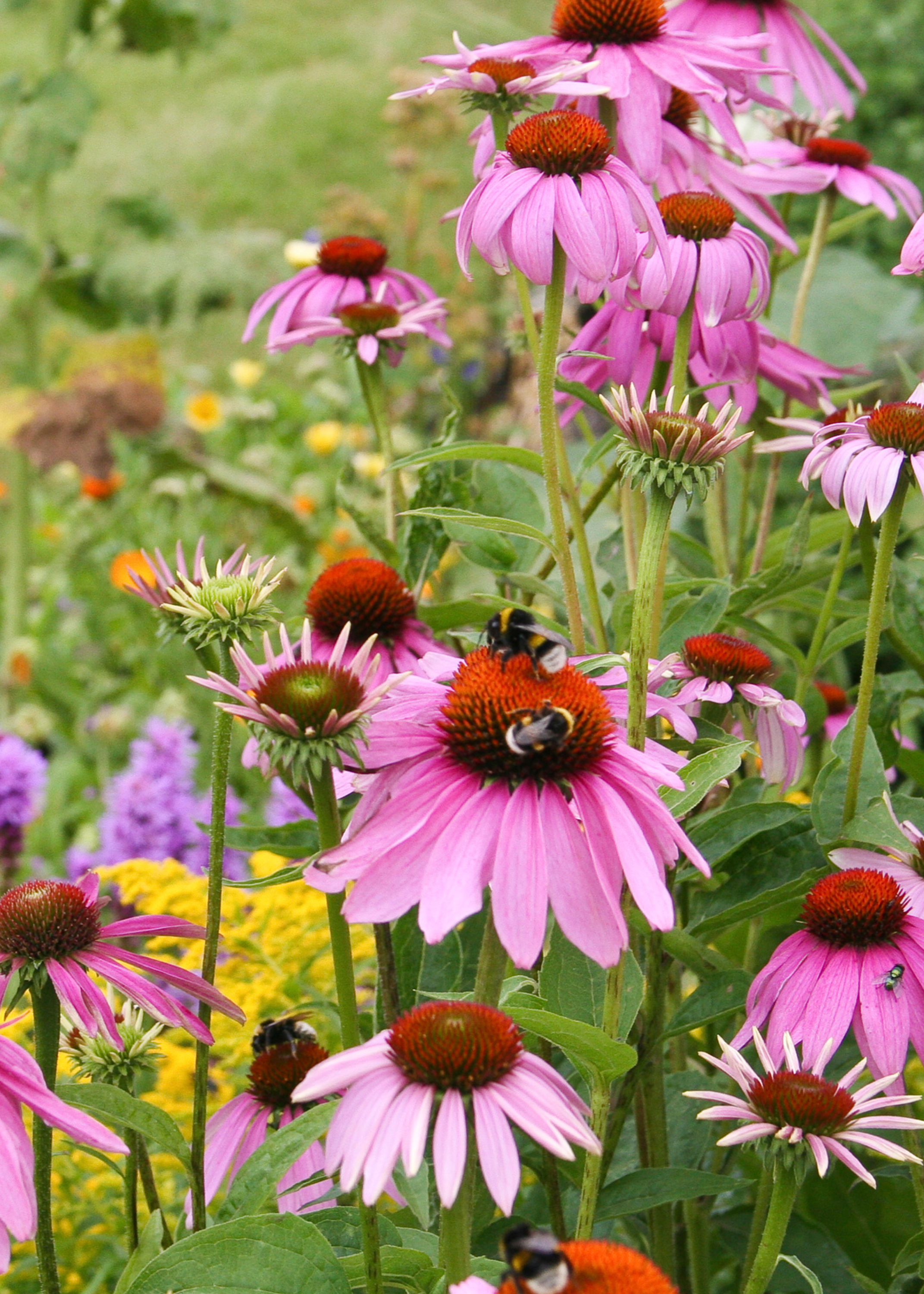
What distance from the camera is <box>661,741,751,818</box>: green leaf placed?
0.71m

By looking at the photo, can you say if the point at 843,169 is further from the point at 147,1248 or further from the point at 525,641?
the point at 147,1248

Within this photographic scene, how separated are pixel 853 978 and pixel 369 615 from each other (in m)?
0.45

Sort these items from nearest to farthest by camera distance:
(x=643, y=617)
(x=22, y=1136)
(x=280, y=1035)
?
(x=22, y=1136) < (x=643, y=617) < (x=280, y=1035)

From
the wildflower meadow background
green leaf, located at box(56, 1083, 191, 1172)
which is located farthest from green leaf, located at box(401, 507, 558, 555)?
green leaf, located at box(56, 1083, 191, 1172)

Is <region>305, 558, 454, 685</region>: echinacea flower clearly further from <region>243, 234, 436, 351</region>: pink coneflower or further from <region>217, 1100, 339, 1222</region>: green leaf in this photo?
<region>217, 1100, 339, 1222</region>: green leaf

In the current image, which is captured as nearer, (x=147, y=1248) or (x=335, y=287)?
(x=147, y=1248)

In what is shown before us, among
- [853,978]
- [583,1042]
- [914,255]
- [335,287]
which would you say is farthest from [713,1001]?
[335,287]

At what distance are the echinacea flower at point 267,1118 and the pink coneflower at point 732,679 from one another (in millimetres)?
323

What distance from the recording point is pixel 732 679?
0.90 metres

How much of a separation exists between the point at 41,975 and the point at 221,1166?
24cm

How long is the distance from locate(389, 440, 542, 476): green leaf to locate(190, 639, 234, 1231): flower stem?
0.19 meters

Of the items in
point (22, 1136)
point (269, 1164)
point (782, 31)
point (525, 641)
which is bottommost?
point (269, 1164)

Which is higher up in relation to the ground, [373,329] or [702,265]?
[702,265]

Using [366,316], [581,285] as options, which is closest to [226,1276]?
[581,285]
